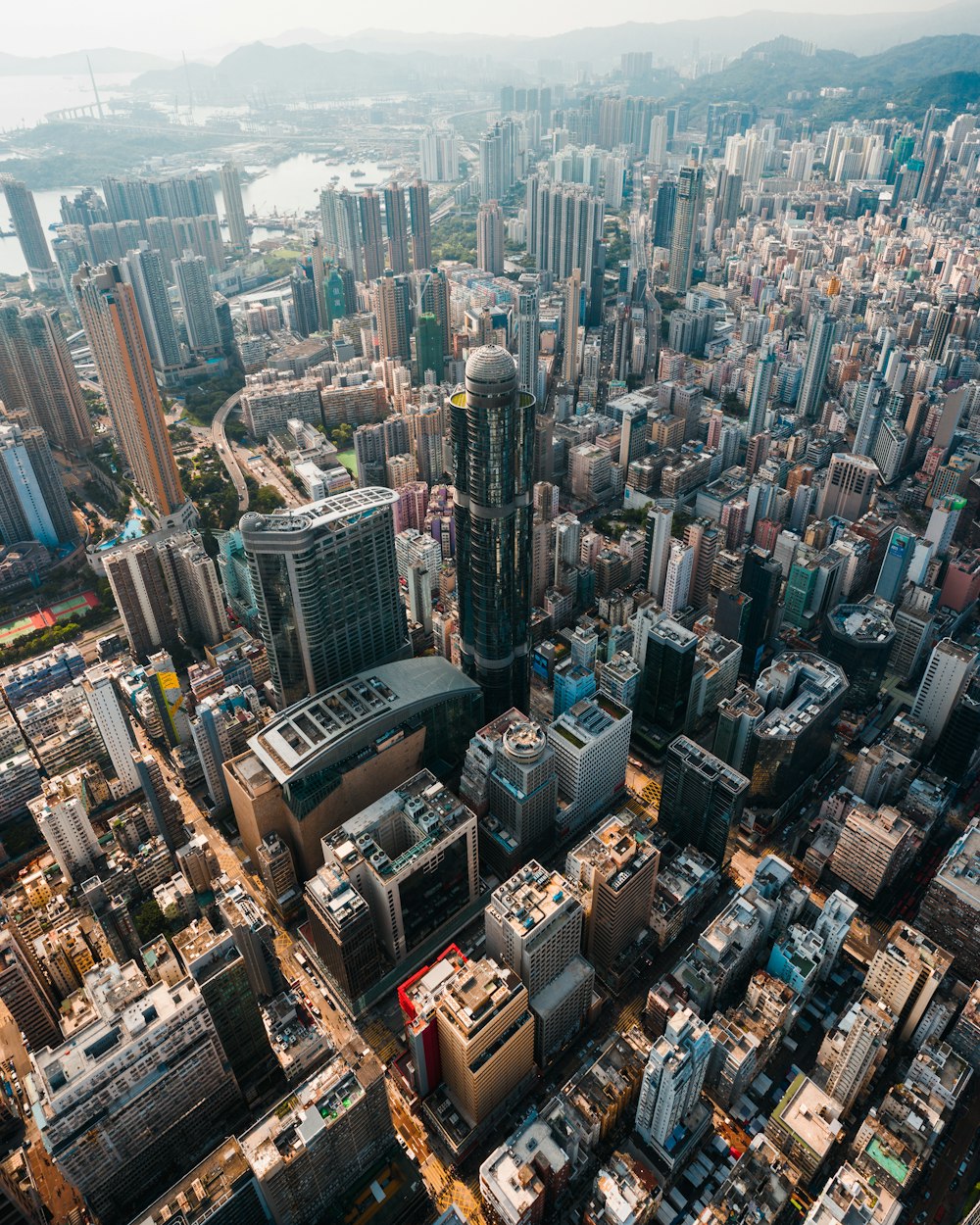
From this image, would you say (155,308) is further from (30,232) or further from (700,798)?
(700,798)

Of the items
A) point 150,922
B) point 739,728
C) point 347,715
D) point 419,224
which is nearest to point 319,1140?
point 150,922

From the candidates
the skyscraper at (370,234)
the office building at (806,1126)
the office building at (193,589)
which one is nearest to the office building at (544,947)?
the office building at (806,1126)

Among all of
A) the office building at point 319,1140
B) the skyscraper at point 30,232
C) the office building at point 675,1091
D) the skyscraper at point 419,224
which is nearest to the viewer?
the office building at point 319,1140

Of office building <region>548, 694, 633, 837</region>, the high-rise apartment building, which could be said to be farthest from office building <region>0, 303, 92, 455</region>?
office building <region>548, 694, 633, 837</region>

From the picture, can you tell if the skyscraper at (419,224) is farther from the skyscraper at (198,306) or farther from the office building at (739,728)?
the office building at (739,728)

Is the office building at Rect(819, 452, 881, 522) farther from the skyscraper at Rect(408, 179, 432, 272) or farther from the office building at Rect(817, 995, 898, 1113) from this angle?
the skyscraper at Rect(408, 179, 432, 272)

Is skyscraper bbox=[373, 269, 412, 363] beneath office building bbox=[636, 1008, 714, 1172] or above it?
above
